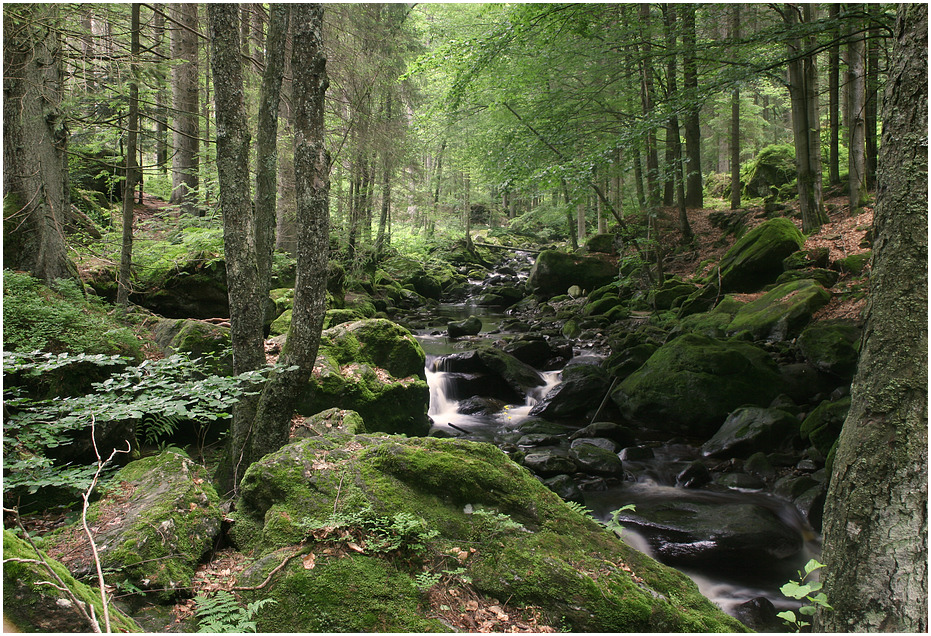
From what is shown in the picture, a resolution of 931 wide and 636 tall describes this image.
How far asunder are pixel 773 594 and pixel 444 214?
24.7 m

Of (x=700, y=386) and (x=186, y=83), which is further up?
(x=186, y=83)

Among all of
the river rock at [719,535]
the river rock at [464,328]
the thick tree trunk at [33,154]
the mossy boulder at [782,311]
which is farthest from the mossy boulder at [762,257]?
the thick tree trunk at [33,154]

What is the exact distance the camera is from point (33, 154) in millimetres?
6695

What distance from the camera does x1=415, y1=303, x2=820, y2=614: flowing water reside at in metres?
5.19

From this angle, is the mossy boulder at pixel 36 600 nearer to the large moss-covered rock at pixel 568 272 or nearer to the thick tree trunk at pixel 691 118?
the thick tree trunk at pixel 691 118

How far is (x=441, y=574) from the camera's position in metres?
3.00

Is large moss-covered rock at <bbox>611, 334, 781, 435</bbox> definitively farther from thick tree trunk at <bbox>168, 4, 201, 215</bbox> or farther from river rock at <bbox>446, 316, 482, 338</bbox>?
thick tree trunk at <bbox>168, 4, 201, 215</bbox>

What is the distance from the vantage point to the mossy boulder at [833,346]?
812cm

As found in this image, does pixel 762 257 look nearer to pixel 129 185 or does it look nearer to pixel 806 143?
pixel 806 143

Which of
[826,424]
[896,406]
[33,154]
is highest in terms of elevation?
[33,154]

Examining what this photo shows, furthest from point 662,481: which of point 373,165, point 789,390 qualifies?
point 373,165

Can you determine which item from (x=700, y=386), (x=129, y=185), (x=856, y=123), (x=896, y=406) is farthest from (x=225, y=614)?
(x=856, y=123)

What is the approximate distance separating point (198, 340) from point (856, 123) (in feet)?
47.8

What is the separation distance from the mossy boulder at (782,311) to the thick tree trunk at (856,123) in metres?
4.01
